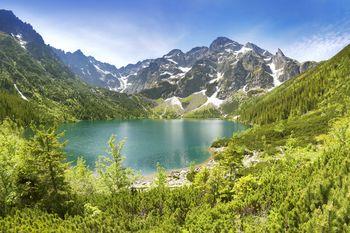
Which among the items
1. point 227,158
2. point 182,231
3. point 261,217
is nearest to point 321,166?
point 261,217

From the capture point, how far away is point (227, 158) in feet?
140

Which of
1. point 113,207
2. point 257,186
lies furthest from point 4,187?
point 257,186

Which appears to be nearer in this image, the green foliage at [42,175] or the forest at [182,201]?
the forest at [182,201]

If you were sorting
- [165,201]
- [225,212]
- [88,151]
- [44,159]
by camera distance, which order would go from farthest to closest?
[88,151]
[44,159]
[165,201]
[225,212]

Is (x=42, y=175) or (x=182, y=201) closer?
(x=182, y=201)

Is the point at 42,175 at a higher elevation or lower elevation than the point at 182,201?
higher

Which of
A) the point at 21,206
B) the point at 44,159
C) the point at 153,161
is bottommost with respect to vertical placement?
the point at 153,161

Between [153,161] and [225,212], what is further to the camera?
[153,161]

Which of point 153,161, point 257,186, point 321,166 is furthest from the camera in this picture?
point 153,161

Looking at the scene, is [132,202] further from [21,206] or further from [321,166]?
[321,166]

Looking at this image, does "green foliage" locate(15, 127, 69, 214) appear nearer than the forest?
No

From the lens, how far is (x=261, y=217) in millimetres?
20609

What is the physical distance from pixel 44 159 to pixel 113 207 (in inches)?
331

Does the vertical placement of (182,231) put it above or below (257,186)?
below
